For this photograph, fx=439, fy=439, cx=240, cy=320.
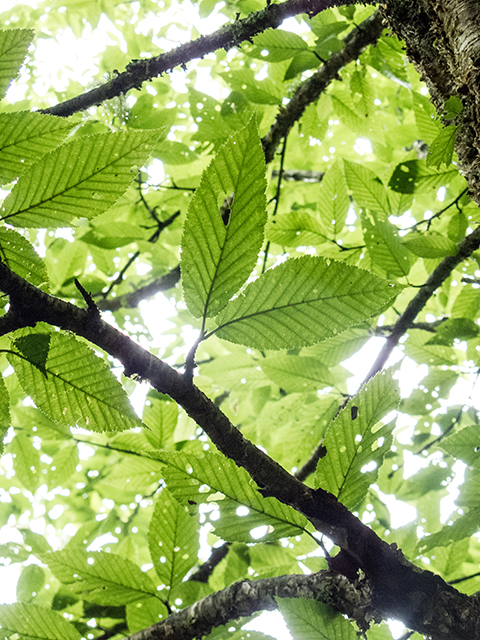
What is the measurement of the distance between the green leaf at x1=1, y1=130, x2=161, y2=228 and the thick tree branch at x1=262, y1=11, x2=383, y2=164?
162cm

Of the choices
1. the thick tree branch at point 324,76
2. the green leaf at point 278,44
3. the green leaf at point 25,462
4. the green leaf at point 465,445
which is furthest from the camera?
the green leaf at point 25,462

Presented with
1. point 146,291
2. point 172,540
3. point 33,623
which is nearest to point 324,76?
point 146,291

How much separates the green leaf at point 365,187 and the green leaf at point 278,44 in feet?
1.59

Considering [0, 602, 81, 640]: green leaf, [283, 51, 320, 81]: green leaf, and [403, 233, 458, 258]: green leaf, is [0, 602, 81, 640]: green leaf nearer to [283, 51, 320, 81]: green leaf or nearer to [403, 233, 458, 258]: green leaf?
[403, 233, 458, 258]: green leaf

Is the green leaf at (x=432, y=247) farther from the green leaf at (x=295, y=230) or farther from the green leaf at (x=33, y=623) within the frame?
the green leaf at (x=33, y=623)

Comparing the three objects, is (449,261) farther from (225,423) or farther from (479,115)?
(225,423)

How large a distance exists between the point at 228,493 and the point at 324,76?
6.14ft

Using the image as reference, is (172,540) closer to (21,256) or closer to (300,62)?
(21,256)

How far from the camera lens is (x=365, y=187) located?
164 cm

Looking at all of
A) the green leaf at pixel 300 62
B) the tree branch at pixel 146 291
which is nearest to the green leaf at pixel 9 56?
the green leaf at pixel 300 62

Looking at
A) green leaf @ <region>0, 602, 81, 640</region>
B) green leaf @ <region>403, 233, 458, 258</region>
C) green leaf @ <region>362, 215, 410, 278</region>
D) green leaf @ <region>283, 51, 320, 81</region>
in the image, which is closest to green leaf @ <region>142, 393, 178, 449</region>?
green leaf @ <region>0, 602, 81, 640</region>

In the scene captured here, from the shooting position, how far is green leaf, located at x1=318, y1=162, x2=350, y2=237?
1768 millimetres

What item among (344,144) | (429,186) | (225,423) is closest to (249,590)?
(225,423)

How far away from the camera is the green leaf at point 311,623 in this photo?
76cm
